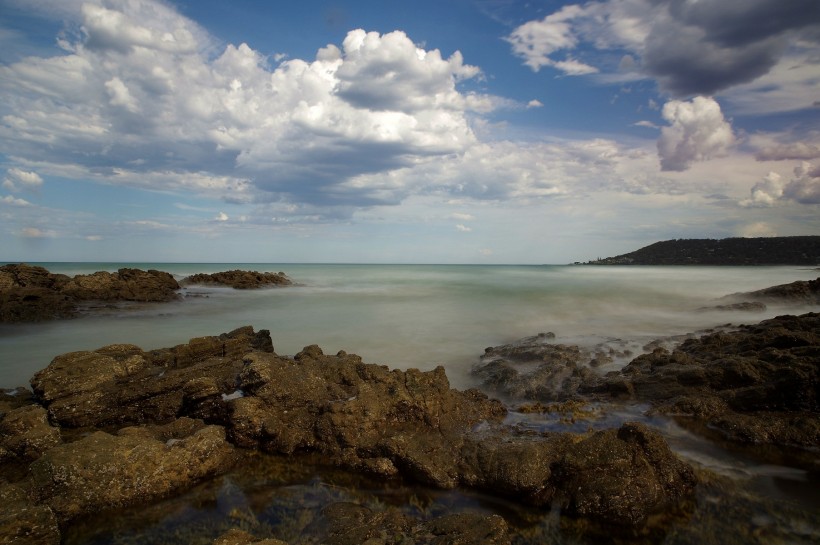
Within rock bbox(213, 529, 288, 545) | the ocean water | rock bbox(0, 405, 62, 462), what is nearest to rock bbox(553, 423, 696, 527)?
rock bbox(213, 529, 288, 545)

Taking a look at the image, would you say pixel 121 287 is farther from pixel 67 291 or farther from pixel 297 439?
pixel 297 439

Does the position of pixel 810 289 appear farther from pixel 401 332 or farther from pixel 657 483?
pixel 657 483

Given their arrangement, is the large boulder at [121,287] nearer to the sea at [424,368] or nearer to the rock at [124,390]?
the sea at [424,368]

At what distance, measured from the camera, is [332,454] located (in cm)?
627

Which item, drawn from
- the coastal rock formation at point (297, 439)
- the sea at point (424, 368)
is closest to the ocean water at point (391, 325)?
the sea at point (424, 368)

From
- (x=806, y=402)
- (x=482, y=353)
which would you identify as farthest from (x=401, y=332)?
(x=806, y=402)

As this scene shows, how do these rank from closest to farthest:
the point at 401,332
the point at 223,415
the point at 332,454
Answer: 1. the point at 332,454
2. the point at 223,415
3. the point at 401,332

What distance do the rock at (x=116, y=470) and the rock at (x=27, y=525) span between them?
15.2 inches

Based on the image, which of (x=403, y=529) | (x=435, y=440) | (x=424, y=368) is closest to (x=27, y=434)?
(x=403, y=529)

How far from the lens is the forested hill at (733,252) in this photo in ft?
275

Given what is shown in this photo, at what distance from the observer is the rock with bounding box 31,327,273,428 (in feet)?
23.2

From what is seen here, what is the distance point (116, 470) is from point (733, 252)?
114333 mm

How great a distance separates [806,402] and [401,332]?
12.5 meters

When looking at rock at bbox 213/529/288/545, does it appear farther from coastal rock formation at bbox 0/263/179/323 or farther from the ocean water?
coastal rock formation at bbox 0/263/179/323
